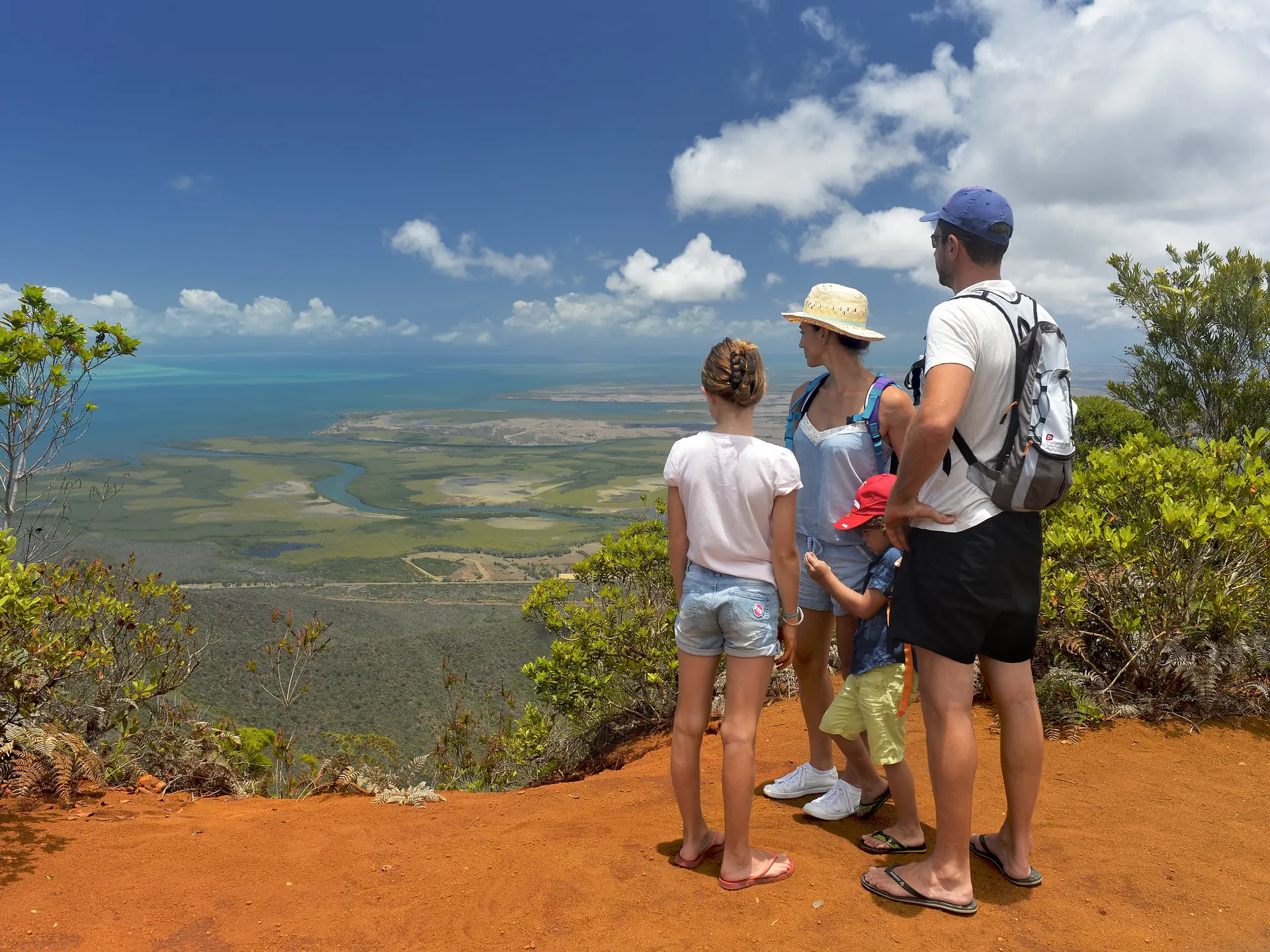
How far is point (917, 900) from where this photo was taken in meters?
2.66

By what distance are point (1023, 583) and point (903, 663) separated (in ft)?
1.91

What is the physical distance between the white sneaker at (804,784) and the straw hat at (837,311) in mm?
2088

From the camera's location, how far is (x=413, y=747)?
47.0ft

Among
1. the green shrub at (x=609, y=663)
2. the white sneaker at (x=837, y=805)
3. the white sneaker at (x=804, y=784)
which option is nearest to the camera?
the white sneaker at (x=837, y=805)

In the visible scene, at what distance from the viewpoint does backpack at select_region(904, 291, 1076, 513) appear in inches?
97.8

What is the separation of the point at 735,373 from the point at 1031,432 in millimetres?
990

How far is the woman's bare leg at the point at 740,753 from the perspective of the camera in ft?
9.05

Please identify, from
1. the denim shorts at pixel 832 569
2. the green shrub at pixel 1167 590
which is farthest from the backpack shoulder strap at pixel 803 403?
the green shrub at pixel 1167 590

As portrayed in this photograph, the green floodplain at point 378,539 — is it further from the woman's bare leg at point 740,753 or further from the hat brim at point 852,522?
the woman's bare leg at point 740,753

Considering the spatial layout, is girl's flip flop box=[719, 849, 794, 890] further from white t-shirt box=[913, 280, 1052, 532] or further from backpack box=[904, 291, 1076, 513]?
backpack box=[904, 291, 1076, 513]

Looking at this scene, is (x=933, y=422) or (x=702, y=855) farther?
(x=702, y=855)

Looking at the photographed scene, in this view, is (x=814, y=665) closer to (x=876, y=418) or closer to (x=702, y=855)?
(x=702, y=855)

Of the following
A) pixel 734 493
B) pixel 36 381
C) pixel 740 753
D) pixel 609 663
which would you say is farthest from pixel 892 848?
pixel 36 381

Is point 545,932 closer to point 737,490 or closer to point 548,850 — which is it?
point 548,850
